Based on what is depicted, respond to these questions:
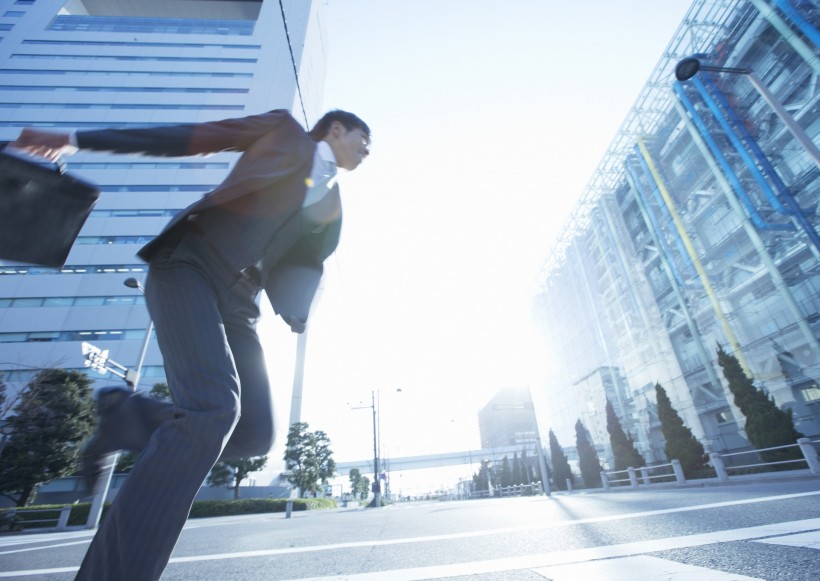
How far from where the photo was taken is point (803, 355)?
1335 centimetres

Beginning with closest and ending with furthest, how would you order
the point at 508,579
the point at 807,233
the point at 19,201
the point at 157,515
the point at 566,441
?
the point at 157,515 → the point at 19,201 → the point at 508,579 → the point at 807,233 → the point at 566,441

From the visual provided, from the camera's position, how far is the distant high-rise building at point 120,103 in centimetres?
2338

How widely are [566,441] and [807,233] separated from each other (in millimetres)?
20066

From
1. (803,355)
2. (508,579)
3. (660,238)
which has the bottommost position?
(508,579)

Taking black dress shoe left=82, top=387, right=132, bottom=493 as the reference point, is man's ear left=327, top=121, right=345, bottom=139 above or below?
above

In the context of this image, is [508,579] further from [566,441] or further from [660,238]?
[566,441]

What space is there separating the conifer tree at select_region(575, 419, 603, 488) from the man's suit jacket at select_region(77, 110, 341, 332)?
2331 centimetres

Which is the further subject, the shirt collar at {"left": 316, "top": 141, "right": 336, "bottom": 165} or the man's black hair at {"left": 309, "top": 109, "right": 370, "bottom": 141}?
the man's black hair at {"left": 309, "top": 109, "right": 370, "bottom": 141}

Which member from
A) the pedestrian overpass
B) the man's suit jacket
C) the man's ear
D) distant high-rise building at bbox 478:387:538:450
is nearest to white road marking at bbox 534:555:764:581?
Answer: the man's suit jacket

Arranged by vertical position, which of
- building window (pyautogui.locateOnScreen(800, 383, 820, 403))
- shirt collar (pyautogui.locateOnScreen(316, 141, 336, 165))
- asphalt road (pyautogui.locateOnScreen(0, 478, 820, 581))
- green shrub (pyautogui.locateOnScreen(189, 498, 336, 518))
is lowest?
green shrub (pyautogui.locateOnScreen(189, 498, 336, 518))

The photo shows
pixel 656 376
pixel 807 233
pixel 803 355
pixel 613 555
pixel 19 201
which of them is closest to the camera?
pixel 19 201

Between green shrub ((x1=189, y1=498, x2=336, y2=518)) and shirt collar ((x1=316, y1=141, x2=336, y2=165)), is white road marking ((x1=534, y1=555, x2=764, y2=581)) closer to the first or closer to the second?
shirt collar ((x1=316, y1=141, x2=336, y2=165))

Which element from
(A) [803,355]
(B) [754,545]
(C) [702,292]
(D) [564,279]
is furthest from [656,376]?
(B) [754,545]

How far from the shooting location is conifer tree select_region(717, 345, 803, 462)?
10.8 m
